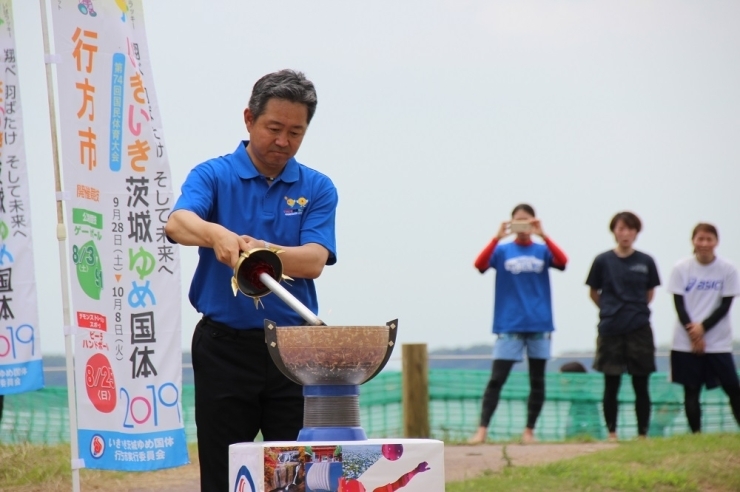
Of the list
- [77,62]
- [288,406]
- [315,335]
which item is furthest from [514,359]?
[315,335]

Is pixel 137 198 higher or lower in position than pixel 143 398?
higher

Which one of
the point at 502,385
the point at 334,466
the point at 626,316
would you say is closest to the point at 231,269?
the point at 334,466

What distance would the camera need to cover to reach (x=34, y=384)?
7.27m

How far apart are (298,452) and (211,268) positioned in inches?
34.4

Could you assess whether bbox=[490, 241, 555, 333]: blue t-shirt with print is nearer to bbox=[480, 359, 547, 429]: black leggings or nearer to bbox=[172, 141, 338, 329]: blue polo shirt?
bbox=[480, 359, 547, 429]: black leggings

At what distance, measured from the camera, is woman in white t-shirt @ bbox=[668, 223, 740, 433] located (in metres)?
8.30

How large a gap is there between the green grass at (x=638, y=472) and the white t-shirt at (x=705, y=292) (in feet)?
2.69

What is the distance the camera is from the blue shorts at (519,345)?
838cm

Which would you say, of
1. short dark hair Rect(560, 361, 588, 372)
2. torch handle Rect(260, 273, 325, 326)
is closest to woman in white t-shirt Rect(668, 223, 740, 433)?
short dark hair Rect(560, 361, 588, 372)

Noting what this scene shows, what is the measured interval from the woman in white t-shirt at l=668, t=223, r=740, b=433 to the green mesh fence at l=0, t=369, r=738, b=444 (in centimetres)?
80

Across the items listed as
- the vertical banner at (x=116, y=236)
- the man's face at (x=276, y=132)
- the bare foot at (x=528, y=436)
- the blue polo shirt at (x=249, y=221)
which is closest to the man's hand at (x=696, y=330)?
the bare foot at (x=528, y=436)

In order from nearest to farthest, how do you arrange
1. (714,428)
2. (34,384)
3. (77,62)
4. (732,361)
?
(77,62)
(34,384)
(732,361)
(714,428)

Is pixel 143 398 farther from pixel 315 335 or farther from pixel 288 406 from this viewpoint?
pixel 315 335

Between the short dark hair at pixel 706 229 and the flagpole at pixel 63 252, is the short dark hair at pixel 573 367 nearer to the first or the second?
the short dark hair at pixel 706 229
